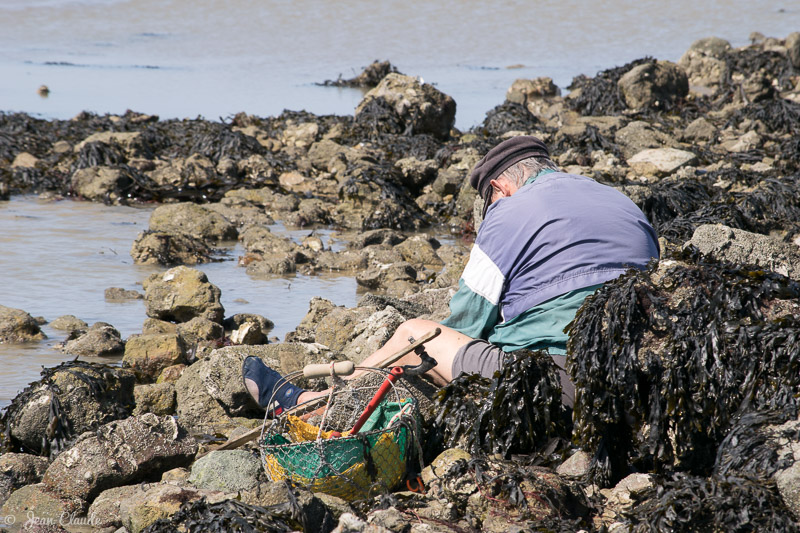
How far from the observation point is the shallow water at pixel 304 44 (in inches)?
797

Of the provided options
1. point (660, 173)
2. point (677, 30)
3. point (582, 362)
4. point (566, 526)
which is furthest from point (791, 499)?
point (677, 30)

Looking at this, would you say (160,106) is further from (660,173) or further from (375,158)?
(660,173)

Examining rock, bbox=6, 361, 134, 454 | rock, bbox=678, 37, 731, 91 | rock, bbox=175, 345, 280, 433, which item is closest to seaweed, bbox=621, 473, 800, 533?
rock, bbox=175, 345, 280, 433

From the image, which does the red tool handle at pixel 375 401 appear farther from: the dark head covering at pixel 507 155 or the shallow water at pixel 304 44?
the shallow water at pixel 304 44

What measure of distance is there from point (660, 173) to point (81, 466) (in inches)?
334

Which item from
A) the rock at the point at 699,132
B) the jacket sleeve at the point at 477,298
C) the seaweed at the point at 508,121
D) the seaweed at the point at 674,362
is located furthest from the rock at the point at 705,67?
the seaweed at the point at 674,362

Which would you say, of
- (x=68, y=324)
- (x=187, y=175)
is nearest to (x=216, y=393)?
(x=68, y=324)

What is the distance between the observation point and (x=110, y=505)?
3805 millimetres

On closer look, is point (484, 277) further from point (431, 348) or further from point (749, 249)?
point (749, 249)

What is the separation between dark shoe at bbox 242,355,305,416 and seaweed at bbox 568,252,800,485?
5.40ft

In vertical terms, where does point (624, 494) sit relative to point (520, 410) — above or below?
below

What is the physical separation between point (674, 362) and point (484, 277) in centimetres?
102

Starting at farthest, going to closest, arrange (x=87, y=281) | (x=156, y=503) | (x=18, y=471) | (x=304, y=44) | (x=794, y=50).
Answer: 1. (x=304, y=44)
2. (x=794, y=50)
3. (x=87, y=281)
4. (x=18, y=471)
5. (x=156, y=503)

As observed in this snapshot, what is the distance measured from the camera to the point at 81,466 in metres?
3.96
